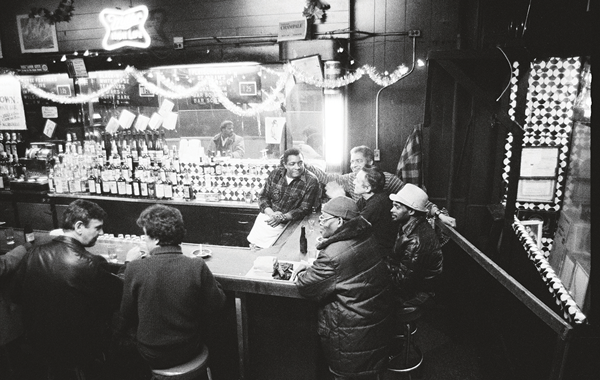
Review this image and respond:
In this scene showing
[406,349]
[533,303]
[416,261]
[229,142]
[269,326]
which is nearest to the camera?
[533,303]

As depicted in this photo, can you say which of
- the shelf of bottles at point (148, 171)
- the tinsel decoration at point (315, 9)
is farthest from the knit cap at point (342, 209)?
the tinsel decoration at point (315, 9)

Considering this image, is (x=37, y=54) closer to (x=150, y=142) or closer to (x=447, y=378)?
(x=150, y=142)

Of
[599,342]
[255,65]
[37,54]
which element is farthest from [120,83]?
[599,342]

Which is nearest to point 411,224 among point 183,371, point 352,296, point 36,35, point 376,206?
point 376,206

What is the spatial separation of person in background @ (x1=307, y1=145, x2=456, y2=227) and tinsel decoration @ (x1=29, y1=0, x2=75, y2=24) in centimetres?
515

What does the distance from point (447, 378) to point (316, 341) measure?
1.59 meters

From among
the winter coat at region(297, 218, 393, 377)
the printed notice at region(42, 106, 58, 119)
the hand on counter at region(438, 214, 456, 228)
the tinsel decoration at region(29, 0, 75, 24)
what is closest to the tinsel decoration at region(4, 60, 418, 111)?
the printed notice at region(42, 106, 58, 119)

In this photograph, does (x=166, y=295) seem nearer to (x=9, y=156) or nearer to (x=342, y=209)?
(x=342, y=209)

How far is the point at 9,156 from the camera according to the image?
8578 millimetres

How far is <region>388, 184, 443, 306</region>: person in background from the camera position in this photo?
3.80m

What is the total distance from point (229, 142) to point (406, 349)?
15.3ft

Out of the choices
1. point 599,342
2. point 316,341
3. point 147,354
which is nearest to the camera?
point 599,342

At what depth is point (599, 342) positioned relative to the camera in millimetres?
2650

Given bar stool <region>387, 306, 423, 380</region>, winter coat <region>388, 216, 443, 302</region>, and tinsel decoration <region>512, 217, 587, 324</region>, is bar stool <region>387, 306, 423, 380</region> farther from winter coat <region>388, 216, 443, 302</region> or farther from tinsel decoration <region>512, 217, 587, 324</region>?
tinsel decoration <region>512, 217, 587, 324</region>
